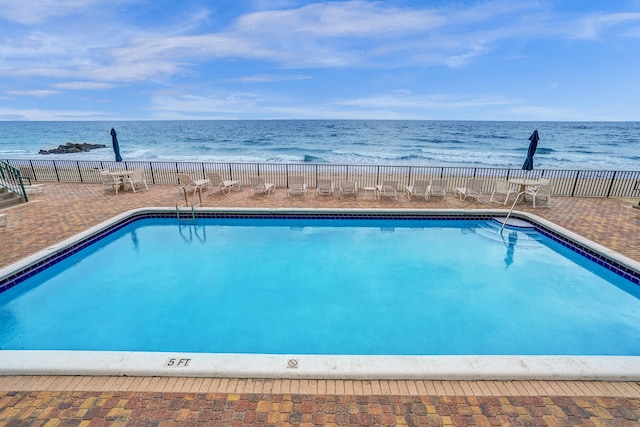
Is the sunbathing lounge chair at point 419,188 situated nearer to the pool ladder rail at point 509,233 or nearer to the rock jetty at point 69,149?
the pool ladder rail at point 509,233

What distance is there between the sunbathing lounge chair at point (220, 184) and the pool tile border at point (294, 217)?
2.58 meters

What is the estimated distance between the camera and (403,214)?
10516mm

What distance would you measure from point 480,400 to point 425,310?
9.52ft

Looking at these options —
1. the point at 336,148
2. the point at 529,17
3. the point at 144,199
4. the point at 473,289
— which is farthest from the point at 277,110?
the point at 473,289

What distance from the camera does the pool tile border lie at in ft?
21.4

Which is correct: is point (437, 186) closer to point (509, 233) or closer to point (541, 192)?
point (509, 233)

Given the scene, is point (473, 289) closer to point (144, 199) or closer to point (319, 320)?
point (319, 320)

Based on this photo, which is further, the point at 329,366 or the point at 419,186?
the point at 419,186

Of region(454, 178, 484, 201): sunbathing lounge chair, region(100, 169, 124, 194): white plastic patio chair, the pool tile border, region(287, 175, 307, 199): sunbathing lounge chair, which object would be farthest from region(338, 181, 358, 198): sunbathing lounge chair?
region(100, 169, 124, 194): white plastic patio chair

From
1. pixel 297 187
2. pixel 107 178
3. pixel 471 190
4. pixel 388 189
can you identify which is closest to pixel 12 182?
pixel 107 178

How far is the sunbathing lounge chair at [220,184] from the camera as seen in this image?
499 inches

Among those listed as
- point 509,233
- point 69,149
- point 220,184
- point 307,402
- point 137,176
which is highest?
point 137,176

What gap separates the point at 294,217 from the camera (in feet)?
34.5

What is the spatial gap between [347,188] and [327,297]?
261 inches
